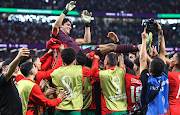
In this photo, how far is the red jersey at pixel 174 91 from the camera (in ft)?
10.1

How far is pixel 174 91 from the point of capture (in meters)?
3.14

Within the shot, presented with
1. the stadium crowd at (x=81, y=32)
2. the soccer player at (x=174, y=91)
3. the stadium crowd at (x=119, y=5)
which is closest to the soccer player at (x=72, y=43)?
the soccer player at (x=174, y=91)

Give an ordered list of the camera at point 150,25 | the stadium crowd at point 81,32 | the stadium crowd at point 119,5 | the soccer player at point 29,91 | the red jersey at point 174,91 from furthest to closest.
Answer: the stadium crowd at point 119,5 < the stadium crowd at point 81,32 < the red jersey at point 174,91 < the camera at point 150,25 < the soccer player at point 29,91

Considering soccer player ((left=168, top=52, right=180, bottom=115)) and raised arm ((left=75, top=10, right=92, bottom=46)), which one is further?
raised arm ((left=75, top=10, right=92, bottom=46))

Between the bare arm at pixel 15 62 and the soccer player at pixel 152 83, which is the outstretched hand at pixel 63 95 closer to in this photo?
the bare arm at pixel 15 62

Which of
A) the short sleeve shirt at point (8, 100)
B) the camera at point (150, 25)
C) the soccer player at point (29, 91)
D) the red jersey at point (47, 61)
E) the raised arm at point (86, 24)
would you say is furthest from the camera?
the raised arm at point (86, 24)

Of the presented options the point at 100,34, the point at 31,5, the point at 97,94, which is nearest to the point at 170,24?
the point at 100,34

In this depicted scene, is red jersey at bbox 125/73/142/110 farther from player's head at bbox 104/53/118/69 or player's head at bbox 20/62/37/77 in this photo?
player's head at bbox 20/62/37/77

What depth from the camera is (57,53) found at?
3.60 metres

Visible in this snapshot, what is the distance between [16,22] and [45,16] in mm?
3228

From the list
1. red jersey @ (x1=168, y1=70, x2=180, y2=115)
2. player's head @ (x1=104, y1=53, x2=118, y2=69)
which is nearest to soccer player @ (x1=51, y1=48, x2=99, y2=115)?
player's head @ (x1=104, y1=53, x2=118, y2=69)

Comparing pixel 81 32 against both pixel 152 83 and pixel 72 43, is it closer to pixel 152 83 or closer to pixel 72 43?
pixel 72 43

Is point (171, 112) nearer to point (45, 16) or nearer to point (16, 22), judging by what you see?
point (45, 16)

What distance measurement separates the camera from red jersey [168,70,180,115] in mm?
3082
